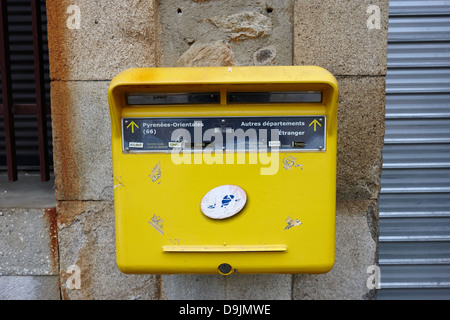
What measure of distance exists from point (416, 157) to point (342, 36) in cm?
106

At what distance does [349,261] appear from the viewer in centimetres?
269

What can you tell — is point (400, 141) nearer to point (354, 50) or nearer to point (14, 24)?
point (354, 50)

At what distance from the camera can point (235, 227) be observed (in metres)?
1.91

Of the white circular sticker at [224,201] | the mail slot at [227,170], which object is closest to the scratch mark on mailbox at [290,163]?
the mail slot at [227,170]

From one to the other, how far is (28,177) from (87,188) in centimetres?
105

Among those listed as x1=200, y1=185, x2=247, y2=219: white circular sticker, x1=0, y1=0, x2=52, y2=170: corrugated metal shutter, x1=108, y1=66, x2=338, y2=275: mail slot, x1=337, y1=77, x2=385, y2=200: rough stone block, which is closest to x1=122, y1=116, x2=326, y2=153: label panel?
x1=108, y1=66, x2=338, y2=275: mail slot

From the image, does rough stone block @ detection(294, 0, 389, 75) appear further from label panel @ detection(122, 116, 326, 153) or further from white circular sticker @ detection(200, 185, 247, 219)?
white circular sticker @ detection(200, 185, 247, 219)

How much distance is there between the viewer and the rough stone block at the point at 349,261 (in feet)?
8.69

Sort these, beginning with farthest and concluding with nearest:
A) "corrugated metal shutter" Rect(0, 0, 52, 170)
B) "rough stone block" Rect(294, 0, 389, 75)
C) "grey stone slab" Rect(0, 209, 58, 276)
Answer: "corrugated metal shutter" Rect(0, 0, 52, 170), "grey stone slab" Rect(0, 209, 58, 276), "rough stone block" Rect(294, 0, 389, 75)

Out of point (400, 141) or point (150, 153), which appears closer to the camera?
point (150, 153)

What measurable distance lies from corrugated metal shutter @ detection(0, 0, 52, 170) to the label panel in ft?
6.54

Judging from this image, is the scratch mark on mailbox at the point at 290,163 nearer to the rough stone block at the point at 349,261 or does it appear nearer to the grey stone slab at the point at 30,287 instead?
the rough stone block at the point at 349,261

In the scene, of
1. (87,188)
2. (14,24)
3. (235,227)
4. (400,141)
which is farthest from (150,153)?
(14,24)

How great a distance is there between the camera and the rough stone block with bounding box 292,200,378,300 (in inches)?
104
